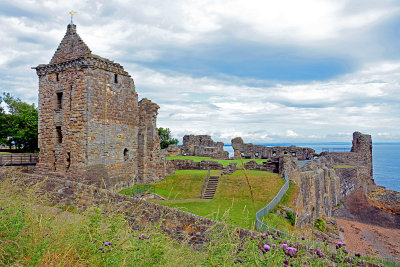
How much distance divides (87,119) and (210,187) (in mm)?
10178

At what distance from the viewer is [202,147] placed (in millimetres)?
38375

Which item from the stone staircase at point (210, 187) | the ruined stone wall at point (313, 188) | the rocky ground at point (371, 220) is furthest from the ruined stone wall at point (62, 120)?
the rocky ground at point (371, 220)

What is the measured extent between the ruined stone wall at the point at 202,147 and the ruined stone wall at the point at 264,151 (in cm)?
257

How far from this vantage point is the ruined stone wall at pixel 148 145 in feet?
74.3

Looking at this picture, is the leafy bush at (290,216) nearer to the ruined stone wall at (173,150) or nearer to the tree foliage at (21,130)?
the ruined stone wall at (173,150)

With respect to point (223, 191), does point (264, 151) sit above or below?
above

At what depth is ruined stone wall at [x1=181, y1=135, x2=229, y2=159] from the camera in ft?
122

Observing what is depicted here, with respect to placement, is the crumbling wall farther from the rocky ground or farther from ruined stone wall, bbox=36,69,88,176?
ruined stone wall, bbox=36,69,88,176

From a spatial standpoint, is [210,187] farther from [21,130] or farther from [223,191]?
[21,130]

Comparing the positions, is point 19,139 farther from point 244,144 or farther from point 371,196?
point 371,196

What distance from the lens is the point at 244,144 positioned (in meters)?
41.1

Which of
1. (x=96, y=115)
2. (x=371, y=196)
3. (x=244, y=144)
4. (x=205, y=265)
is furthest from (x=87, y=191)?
(x=371, y=196)

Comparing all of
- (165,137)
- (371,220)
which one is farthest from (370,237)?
(165,137)

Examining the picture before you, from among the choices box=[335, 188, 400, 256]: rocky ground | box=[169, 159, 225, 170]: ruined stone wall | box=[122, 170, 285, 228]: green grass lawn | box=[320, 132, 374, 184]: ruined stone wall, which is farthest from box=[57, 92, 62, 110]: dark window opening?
box=[320, 132, 374, 184]: ruined stone wall
